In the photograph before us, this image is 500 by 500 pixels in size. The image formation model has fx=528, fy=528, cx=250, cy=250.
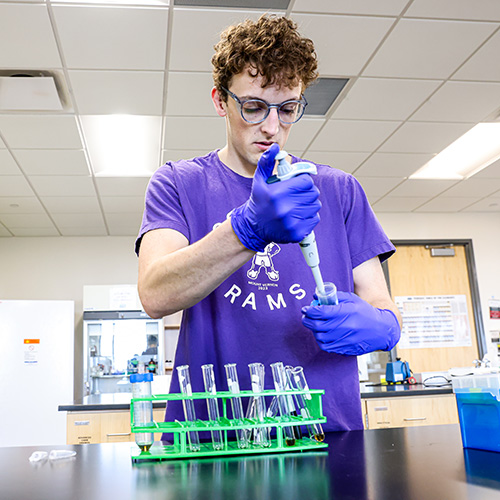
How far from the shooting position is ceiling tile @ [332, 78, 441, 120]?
324cm

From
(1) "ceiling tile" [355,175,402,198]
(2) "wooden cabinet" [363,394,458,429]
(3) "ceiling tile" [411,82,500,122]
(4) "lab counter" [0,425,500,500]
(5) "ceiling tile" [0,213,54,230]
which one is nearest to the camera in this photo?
(4) "lab counter" [0,425,500,500]

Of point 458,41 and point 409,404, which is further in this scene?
point 409,404

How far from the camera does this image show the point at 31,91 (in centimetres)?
321

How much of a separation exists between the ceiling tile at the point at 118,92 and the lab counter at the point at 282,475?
2.59 m

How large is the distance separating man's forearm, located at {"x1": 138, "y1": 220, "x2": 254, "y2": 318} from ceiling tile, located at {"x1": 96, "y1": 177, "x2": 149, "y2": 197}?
381 cm

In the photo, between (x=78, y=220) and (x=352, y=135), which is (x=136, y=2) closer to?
(x=352, y=135)

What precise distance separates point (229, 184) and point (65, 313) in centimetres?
470

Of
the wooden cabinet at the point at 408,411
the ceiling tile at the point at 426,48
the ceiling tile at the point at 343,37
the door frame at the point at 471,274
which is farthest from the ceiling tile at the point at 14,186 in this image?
the door frame at the point at 471,274

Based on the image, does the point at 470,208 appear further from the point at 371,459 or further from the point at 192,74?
the point at 371,459

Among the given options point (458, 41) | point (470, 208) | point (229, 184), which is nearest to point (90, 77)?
point (458, 41)

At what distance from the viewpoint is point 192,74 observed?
3.07 meters

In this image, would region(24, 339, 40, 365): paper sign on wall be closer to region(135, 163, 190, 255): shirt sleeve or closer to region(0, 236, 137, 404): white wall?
region(0, 236, 137, 404): white wall

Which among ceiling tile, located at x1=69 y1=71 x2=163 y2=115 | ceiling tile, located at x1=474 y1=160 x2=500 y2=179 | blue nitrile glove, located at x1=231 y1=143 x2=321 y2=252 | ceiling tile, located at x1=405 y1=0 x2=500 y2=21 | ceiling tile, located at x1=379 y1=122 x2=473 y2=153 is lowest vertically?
blue nitrile glove, located at x1=231 y1=143 x2=321 y2=252

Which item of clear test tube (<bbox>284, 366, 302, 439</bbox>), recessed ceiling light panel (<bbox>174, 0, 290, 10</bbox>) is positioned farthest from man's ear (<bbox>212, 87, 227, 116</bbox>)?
recessed ceiling light panel (<bbox>174, 0, 290, 10</bbox>)
